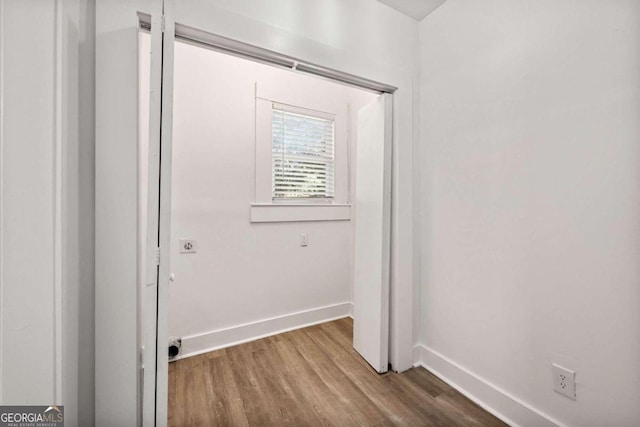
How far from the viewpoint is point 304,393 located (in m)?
1.53

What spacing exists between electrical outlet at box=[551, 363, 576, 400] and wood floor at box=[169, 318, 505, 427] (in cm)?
39

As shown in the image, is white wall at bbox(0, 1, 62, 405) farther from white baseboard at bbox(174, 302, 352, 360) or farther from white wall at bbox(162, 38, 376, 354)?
white baseboard at bbox(174, 302, 352, 360)

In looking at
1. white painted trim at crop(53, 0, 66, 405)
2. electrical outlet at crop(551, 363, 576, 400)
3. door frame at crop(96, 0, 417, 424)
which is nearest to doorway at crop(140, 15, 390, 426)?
door frame at crop(96, 0, 417, 424)

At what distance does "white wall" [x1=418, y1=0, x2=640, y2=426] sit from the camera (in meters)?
0.99

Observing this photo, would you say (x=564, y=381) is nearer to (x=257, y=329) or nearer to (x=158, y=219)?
(x=158, y=219)

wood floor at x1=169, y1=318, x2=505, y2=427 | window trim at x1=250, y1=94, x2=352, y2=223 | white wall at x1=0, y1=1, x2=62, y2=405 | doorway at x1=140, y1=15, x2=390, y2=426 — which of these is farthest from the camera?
window trim at x1=250, y1=94, x2=352, y2=223

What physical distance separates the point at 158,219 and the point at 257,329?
1.64 meters

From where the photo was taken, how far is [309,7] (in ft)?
4.73

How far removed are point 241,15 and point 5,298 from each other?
1477 mm

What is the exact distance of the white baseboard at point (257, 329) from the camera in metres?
1.94

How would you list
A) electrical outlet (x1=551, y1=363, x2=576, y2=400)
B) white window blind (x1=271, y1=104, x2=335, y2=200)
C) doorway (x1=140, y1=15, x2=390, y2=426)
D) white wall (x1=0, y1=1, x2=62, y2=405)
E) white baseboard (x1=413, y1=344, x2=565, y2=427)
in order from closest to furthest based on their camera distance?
white wall (x1=0, y1=1, x2=62, y2=405)
electrical outlet (x1=551, y1=363, x2=576, y2=400)
white baseboard (x1=413, y1=344, x2=565, y2=427)
doorway (x1=140, y1=15, x2=390, y2=426)
white window blind (x1=271, y1=104, x2=335, y2=200)

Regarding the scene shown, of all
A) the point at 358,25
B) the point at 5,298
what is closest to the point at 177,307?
the point at 5,298

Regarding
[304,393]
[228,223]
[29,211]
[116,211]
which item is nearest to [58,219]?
[29,211]

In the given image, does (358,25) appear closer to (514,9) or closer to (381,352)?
(514,9)
